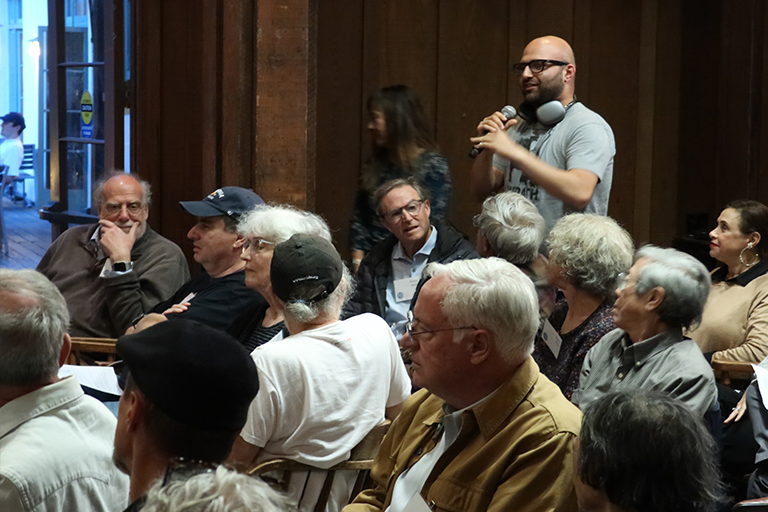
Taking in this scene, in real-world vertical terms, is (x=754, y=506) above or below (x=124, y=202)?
below

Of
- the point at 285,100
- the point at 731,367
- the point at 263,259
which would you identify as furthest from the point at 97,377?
the point at 731,367

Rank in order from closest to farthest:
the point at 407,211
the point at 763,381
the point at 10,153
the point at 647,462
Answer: the point at 647,462
the point at 763,381
the point at 407,211
the point at 10,153

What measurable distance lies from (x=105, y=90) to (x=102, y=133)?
27cm

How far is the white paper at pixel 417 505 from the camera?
1835mm

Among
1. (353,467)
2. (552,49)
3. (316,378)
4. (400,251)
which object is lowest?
(353,467)

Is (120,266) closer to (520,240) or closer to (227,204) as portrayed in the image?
(227,204)

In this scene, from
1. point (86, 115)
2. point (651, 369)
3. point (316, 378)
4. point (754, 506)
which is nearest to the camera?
point (754, 506)

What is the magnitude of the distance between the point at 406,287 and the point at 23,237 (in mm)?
8066

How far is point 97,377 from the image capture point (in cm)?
285

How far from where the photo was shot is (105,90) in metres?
4.95

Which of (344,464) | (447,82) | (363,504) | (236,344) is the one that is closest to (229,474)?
(236,344)

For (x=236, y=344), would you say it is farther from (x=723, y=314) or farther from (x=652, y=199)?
(x=652, y=199)

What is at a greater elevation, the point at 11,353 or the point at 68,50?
the point at 68,50

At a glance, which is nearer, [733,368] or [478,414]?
[478,414]
